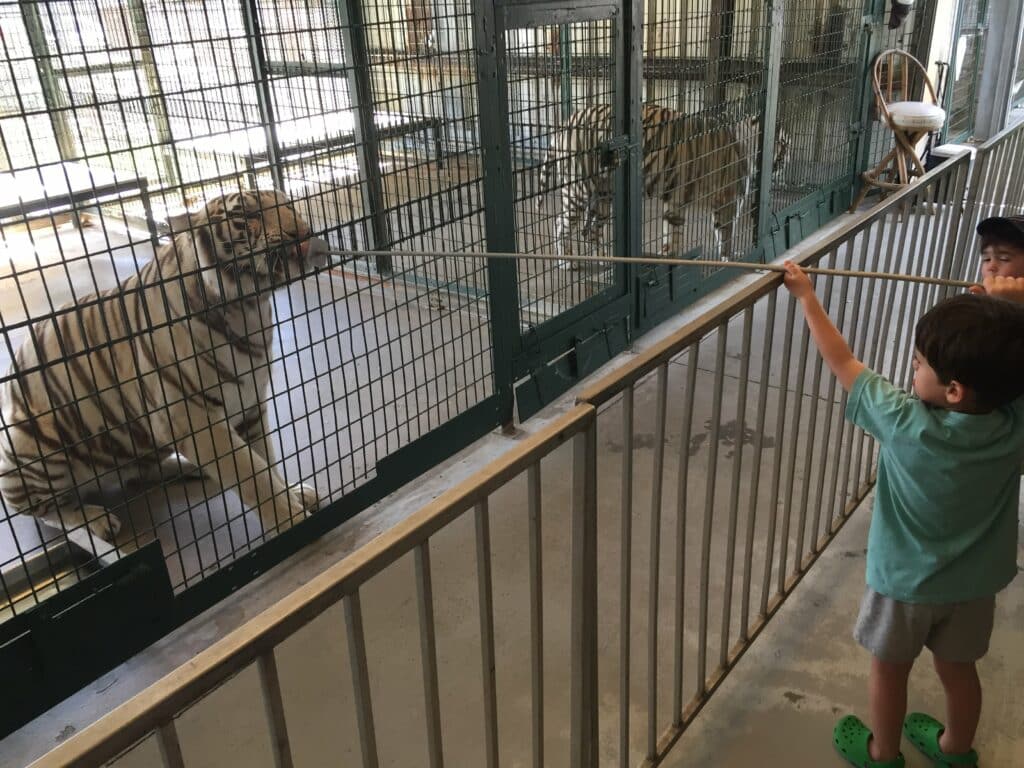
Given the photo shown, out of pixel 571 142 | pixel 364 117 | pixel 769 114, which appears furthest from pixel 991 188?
pixel 364 117

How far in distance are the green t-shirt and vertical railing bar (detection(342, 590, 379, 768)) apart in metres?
1.06

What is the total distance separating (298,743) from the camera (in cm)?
210

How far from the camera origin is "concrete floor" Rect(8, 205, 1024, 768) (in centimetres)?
206

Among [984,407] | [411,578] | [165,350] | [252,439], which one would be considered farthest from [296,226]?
[984,407]

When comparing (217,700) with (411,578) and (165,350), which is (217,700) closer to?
(411,578)

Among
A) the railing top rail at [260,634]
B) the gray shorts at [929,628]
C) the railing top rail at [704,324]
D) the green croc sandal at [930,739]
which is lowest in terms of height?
the green croc sandal at [930,739]

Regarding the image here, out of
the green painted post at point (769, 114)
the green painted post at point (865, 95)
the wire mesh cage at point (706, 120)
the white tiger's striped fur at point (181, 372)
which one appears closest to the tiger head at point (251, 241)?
the white tiger's striped fur at point (181, 372)

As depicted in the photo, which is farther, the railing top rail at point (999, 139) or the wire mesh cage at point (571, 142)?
the wire mesh cage at point (571, 142)

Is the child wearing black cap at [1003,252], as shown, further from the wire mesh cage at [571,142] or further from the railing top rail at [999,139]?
the wire mesh cage at [571,142]

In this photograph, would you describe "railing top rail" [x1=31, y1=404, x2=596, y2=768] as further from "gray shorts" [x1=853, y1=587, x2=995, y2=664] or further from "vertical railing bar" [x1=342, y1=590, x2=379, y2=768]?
"gray shorts" [x1=853, y1=587, x2=995, y2=664]

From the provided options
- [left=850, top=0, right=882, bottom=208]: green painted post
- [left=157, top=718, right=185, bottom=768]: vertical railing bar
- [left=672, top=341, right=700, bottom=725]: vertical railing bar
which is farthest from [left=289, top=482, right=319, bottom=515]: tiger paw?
[left=850, top=0, right=882, bottom=208]: green painted post

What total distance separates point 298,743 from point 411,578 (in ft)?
2.30

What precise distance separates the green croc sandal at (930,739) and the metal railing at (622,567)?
416 millimetres

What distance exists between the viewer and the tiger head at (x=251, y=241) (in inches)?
95.8
